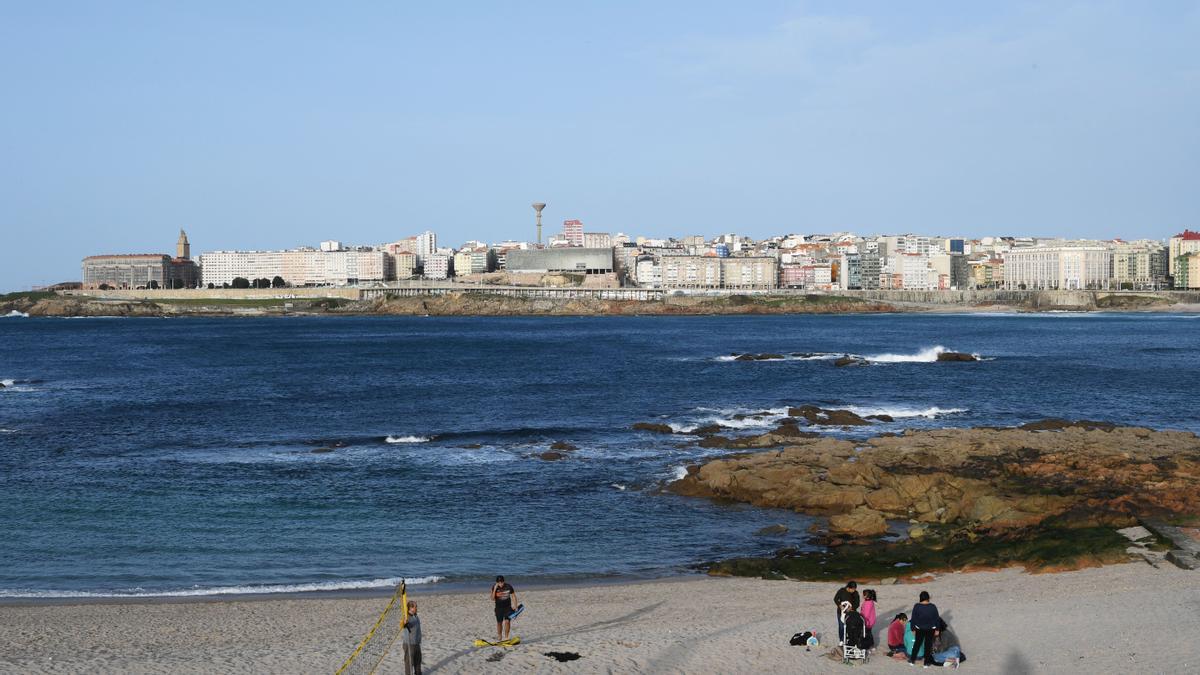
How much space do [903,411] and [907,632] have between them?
2997cm

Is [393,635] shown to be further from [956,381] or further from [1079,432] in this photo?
[956,381]

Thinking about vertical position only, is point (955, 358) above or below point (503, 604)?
below

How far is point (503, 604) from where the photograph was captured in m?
15.2

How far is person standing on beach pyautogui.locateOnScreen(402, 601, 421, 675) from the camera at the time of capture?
13436 millimetres

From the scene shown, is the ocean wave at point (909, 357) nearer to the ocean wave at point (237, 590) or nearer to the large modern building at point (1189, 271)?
the ocean wave at point (237, 590)

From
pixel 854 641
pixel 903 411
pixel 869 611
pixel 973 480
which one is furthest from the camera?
pixel 903 411

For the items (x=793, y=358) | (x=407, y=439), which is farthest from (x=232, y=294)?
(x=407, y=439)

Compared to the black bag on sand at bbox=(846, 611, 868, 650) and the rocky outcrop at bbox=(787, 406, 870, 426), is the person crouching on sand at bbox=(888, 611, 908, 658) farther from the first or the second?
the rocky outcrop at bbox=(787, 406, 870, 426)

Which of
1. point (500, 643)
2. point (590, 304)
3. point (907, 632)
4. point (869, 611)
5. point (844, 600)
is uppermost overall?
point (590, 304)

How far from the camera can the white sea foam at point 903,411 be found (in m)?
42.4

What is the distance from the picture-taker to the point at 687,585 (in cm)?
1936

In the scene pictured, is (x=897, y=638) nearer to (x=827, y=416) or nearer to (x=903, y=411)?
(x=827, y=416)

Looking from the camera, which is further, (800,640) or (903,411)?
(903,411)

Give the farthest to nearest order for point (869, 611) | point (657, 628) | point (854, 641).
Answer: point (657, 628), point (869, 611), point (854, 641)
